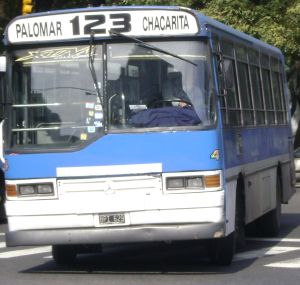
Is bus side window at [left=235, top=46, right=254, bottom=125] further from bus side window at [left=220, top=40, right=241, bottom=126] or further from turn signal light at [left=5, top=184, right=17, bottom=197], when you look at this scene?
turn signal light at [left=5, top=184, right=17, bottom=197]

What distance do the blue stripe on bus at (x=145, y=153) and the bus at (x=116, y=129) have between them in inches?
0.4

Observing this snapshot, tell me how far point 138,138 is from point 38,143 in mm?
1200

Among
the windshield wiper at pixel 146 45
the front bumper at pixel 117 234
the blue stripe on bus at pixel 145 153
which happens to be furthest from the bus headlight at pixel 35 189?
the windshield wiper at pixel 146 45

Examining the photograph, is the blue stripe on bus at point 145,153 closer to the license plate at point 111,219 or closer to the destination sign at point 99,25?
the license plate at point 111,219

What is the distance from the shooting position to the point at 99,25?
36.4 ft

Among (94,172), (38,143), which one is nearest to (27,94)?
(38,143)

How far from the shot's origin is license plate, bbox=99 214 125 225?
35.4 feet

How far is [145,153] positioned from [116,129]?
17.6 inches

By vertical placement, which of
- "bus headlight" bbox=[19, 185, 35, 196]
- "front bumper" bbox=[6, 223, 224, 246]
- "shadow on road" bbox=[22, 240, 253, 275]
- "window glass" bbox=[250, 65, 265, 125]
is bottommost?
"shadow on road" bbox=[22, 240, 253, 275]

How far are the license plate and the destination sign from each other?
2.07 m

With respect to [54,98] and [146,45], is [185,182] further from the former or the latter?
[54,98]

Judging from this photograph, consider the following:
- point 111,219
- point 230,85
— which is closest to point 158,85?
point 230,85

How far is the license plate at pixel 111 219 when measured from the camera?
35.4 ft

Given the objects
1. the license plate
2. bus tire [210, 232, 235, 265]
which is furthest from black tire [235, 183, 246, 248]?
the license plate
